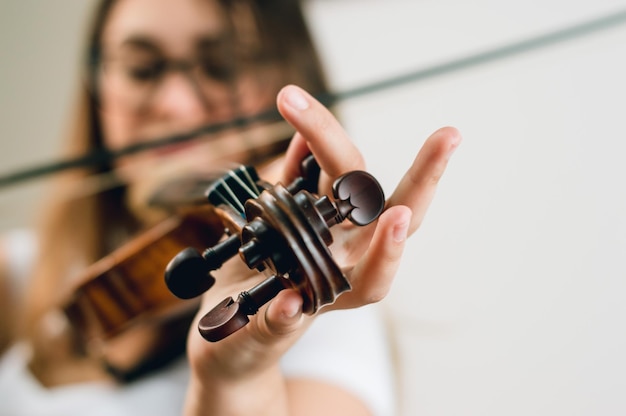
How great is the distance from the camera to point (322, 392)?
66 cm

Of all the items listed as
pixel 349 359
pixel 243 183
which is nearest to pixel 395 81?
pixel 349 359

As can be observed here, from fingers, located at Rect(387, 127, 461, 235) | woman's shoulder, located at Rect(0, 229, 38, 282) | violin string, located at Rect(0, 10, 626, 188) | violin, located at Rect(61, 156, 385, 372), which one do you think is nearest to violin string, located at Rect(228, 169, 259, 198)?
violin, located at Rect(61, 156, 385, 372)

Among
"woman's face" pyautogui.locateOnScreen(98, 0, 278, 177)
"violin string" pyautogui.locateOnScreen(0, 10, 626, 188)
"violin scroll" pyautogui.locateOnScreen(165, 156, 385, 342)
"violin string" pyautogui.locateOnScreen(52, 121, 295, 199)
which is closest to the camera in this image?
"violin scroll" pyautogui.locateOnScreen(165, 156, 385, 342)

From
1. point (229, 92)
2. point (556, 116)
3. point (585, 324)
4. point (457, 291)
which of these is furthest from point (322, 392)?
point (229, 92)

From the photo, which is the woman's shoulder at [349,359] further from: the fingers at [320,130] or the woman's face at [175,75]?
the woman's face at [175,75]

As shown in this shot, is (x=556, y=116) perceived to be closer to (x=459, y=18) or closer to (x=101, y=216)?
(x=459, y=18)

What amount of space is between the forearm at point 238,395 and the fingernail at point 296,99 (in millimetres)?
236

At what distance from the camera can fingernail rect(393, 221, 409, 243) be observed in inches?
9.5

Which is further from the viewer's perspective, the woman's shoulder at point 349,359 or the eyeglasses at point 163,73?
the eyeglasses at point 163,73

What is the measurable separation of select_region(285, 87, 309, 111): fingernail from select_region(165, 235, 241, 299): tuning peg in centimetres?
11

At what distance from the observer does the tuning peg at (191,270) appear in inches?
10.8

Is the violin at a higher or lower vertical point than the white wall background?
higher

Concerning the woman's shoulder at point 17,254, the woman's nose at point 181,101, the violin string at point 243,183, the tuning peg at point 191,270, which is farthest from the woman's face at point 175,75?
the tuning peg at point 191,270

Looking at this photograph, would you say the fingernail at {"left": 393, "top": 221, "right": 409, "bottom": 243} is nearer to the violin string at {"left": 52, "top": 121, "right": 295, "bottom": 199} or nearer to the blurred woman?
the blurred woman
